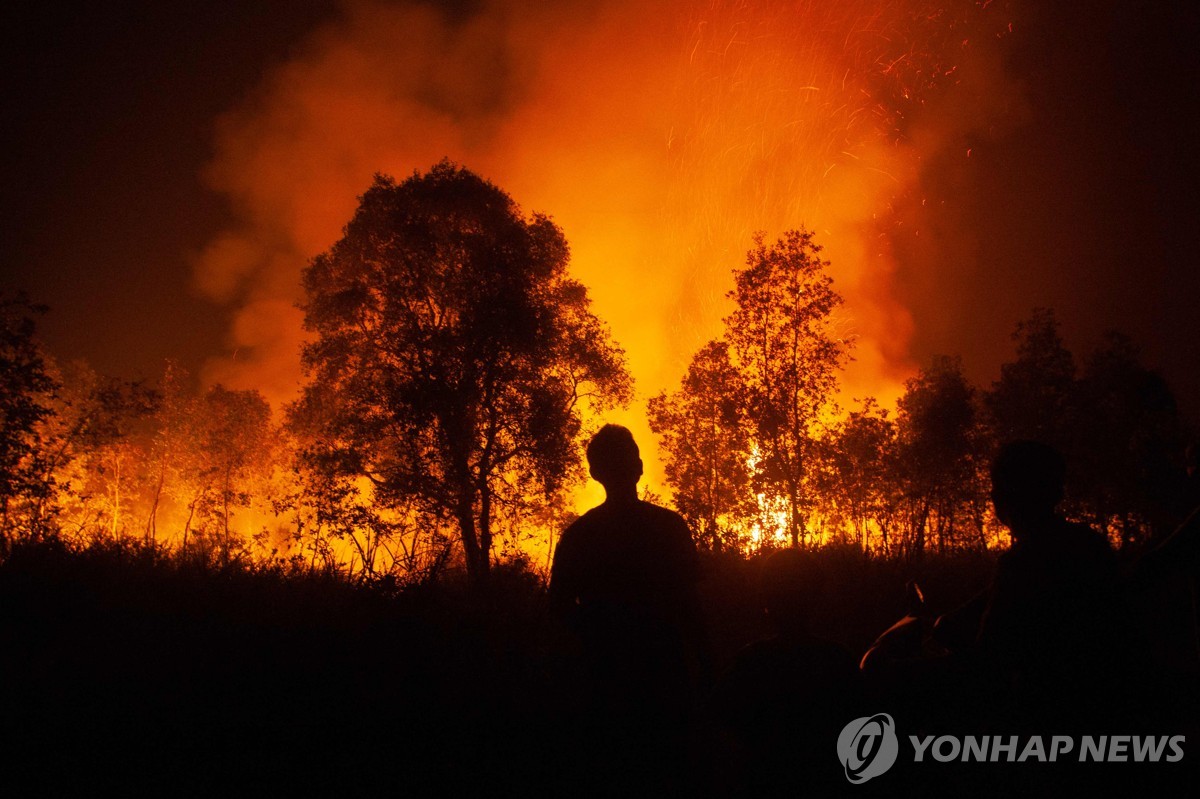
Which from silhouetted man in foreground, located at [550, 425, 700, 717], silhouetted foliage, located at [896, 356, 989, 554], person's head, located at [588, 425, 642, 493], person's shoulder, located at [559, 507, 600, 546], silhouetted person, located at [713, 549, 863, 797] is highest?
silhouetted foliage, located at [896, 356, 989, 554]

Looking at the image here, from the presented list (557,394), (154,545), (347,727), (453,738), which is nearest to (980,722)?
(453,738)

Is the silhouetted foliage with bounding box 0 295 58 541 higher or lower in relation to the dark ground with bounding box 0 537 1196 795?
higher

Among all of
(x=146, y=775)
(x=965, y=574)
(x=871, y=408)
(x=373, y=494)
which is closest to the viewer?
(x=146, y=775)

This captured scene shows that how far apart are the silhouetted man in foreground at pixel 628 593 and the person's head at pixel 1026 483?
136cm

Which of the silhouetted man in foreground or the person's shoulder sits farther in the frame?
the person's shoulder

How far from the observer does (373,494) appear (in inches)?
658

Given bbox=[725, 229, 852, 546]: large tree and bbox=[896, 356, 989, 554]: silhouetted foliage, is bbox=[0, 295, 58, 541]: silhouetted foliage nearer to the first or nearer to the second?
bbox=[725, 229, 852, 546]: large tree

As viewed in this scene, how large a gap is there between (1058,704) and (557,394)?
54.0ft

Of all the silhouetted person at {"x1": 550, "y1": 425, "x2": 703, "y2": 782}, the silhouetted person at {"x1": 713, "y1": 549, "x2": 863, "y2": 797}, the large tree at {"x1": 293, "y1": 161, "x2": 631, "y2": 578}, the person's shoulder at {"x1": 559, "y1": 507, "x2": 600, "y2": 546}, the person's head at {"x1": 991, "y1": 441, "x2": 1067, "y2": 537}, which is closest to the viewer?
the silhouetted person at {"x1": 713, "y1": 549, "x2": 863, "y2": 797}

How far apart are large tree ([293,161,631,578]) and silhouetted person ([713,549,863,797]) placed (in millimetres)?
14982

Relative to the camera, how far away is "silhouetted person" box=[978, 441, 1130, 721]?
2.03 metres

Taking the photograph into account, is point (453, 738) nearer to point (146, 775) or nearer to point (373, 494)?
point (146, 775)

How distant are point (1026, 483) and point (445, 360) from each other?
640 inches

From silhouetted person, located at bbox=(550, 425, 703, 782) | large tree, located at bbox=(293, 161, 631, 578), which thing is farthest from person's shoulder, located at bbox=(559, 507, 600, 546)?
large tree, located at bbox=(293, 161, 631, 578)
